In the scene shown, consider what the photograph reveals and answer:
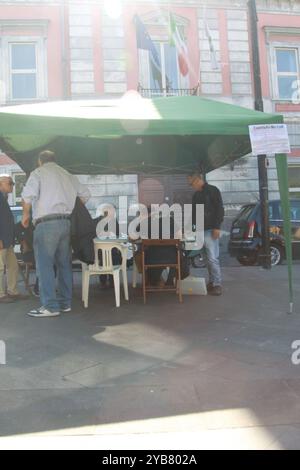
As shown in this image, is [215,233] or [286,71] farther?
[286,71]

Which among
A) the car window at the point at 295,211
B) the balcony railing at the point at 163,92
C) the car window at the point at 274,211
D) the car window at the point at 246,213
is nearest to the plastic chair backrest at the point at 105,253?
the car window at the point at 246,213

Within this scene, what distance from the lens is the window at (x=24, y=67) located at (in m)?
15.7

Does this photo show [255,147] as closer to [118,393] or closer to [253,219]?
[118,393]

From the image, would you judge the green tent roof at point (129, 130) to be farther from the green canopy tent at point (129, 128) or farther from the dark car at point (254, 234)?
the dark car at point (254, 234)

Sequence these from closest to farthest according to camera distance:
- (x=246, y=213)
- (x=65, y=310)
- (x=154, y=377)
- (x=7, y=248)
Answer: (x=154, y=377) < (x=65, y=310) < (x=7, y=248) < (x=246, y=213)

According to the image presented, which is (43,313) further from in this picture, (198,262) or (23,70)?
(23,70)

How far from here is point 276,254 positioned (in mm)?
11445

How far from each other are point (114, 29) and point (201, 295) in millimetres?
11657

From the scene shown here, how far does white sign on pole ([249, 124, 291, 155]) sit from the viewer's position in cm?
545

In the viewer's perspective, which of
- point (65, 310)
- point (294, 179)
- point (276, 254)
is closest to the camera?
point (65, 310)

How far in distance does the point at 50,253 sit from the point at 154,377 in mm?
2454

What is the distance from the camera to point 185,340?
16.3 feet

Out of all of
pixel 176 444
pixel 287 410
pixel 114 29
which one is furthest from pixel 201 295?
pixel 114 29

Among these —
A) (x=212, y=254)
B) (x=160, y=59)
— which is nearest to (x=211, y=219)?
(x=212, y=254)
